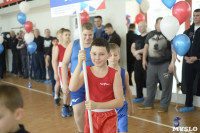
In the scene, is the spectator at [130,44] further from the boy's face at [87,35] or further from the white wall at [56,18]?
the boy's face at [87,35]

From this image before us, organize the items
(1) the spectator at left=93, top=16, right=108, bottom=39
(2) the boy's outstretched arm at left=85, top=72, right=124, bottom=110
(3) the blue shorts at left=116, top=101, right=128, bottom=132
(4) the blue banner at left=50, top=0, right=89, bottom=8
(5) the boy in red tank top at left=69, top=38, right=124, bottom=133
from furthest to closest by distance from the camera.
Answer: (1) the spectator at left=93, top=16, right=108, bottom=39 → (3) the blue shorts at left=116, top=101, right=128, bottom=132 → (4) the blue banner at left=50, top=0, right=89, bottom=8 → (5) the boy in red tank top at left=69, top=38, right=124, bottom=133 → (2) the boy's outstretched arm at left=85, top=72, right=124, bottom=110

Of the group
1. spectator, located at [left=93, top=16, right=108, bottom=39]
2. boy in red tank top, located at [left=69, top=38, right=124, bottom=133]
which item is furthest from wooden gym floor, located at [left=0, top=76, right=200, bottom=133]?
spectator, located at [left=93, top=16, right=108, bottom=39]

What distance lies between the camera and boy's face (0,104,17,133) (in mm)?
1420

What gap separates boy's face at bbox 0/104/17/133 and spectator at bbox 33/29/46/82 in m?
8.43

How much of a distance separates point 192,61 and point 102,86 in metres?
3.25

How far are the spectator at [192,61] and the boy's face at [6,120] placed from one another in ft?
14.1

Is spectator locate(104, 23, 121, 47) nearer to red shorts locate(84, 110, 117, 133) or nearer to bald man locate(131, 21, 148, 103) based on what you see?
bald man locate(131, 21, 148, 103)

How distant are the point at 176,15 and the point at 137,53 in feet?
6.26

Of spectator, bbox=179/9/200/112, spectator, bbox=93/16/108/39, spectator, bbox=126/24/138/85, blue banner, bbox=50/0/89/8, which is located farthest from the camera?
spectator, bbox=93/16/108/39

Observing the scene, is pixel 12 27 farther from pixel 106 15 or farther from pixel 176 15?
pixel 176 15

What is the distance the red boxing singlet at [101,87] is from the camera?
2.38 metres

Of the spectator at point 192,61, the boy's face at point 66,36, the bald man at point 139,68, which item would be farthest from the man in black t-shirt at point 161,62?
the boy's face at point 66,36

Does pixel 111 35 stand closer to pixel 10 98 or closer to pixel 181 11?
pixel 181 11

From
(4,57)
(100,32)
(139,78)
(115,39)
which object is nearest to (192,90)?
(139,78)
